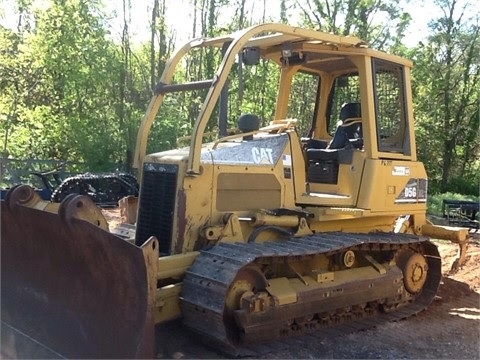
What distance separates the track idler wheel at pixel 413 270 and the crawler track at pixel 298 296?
0.27 feet

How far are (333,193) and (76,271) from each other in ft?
9.78

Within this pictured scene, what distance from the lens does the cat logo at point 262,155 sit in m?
5.77

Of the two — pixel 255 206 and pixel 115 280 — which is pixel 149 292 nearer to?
pixel 115 280

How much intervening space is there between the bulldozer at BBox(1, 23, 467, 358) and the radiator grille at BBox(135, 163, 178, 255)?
0.05ft

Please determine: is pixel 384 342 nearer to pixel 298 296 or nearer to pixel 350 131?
pixel 298 296

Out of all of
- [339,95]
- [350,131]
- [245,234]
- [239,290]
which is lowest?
[239,290]

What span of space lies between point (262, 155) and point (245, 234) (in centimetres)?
78

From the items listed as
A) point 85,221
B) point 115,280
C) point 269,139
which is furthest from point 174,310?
point 269,139

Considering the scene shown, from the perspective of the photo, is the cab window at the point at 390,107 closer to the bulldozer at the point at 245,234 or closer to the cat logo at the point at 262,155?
the bulldozer at the point at 245,234

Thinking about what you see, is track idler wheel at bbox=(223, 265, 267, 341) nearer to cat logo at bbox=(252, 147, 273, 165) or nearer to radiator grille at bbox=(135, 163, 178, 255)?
radiator grille at bbox=(135, 163, 178, 255)

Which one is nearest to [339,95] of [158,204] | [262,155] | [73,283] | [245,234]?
→ [262,155]

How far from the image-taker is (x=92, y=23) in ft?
78.8

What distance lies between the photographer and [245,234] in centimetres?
564

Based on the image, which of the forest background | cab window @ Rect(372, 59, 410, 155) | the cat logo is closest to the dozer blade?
the cat logo
